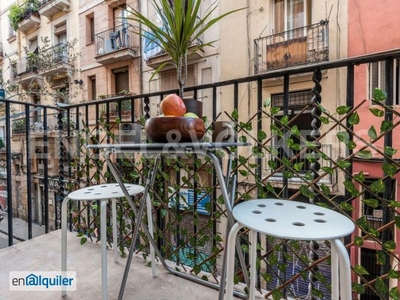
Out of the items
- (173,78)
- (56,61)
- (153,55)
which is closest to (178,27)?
(173,78)

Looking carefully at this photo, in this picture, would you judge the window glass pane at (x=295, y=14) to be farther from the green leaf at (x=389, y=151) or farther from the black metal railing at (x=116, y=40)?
the green leaf at (x=389, y=151)

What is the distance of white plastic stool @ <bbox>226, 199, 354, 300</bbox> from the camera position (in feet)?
1.54

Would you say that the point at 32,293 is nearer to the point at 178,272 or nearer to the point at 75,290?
the point at 75,290

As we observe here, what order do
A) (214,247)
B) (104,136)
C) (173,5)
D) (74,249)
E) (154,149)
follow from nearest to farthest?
(154,149) < (173,5) < (214,247) < (74,249) < (104,136)

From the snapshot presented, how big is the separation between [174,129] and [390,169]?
70 centimetres

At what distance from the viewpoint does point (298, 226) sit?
0.53 meters

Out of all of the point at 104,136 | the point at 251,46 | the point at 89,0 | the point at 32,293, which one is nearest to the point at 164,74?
the point at 251,46

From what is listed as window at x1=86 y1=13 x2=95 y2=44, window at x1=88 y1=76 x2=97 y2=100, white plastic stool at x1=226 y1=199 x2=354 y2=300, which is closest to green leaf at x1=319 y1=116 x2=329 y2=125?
white plastic stool at x1=226 y1=199 x2=354 y2=300

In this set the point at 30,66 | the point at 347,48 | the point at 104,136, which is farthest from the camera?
the point at 30,66

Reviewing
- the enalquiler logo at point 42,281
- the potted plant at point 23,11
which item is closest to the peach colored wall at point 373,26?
the enalquiler logo at point 42,281

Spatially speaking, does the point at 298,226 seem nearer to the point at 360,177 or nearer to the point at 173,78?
the point at 360,177

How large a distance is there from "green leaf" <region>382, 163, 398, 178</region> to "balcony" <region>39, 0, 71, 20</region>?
32.7ft

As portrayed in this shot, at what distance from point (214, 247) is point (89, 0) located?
29.5 feet

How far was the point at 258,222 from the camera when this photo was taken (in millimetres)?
558
